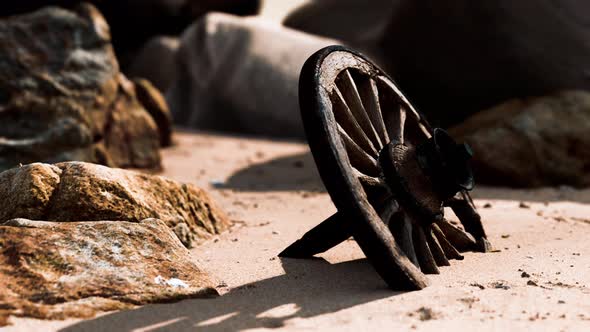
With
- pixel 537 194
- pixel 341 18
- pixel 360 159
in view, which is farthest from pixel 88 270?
pixel 341 18

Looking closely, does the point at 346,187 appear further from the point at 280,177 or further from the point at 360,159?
the point at 280,177

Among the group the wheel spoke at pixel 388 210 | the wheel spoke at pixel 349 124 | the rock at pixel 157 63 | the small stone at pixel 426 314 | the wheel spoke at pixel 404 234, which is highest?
the wheel spoke at pixel 349 124

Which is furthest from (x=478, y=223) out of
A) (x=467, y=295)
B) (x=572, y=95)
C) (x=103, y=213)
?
(x=572, y=95)

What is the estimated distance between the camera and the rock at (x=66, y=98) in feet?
21.3

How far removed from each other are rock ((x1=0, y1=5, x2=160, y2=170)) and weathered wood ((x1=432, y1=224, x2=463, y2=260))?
3469 millimetres

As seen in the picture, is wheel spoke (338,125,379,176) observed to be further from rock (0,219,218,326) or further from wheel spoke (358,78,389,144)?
rock (0,219,218,326)

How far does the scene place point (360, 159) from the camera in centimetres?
363

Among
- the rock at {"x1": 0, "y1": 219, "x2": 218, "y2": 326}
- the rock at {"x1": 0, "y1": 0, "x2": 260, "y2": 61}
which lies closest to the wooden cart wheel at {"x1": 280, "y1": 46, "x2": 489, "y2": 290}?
the rock at {"x1": 0, "y1": 219, "x2": 218, "y2": 326}

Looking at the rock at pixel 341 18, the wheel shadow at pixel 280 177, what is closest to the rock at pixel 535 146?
the wheel shadow at pixel 280 177

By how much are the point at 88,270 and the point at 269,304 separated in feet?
2.43

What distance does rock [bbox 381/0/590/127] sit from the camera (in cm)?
755

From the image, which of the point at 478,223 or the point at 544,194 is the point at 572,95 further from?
the point at 478,223

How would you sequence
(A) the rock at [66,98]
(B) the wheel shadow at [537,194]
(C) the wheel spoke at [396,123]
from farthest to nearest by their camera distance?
(A) the rock at [66,98]
(B) the wheel shadow at [537,194]
(C) the wheel spoke at [396,123]

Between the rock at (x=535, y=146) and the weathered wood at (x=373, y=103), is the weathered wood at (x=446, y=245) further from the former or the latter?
the rock at (x=535, y=146)
